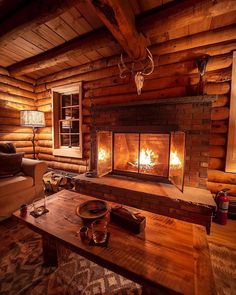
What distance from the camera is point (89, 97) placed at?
10.5 feet

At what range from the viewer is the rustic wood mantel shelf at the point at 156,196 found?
1.88 m

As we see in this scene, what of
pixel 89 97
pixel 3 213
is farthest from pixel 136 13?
pixel 3 213

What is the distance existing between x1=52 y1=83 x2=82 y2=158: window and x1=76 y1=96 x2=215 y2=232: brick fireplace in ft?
2.78

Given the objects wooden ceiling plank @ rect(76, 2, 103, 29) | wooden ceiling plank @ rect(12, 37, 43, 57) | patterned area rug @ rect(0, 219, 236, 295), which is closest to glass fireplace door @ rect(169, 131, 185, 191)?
patterned area rug @ rect(0, 219, 236, 295)

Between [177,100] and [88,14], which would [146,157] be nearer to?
[177,100]

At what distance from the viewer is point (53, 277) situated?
1.33 m

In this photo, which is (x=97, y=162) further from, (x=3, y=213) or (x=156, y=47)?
(x=156, y=47)

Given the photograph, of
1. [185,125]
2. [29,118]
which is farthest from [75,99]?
[185,125]

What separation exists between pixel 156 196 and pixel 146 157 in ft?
2.71

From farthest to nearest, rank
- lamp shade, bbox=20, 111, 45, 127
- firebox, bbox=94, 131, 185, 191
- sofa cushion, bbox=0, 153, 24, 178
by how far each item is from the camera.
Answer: lamp shade, bbox=20, 111, 45, 127 < firebox, bbox=94, 131, 185, 191 < sofa cushion, bbox=0, 153, 24, 178

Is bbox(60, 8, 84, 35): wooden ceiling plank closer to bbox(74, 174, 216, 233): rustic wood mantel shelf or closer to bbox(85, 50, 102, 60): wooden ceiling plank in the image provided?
bbox(85, 50, 102, 60): wooden ceiling plank

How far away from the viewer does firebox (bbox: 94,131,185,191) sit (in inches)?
101

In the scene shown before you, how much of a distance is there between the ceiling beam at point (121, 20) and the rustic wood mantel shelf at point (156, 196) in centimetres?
193

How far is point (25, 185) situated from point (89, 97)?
2.04 m
